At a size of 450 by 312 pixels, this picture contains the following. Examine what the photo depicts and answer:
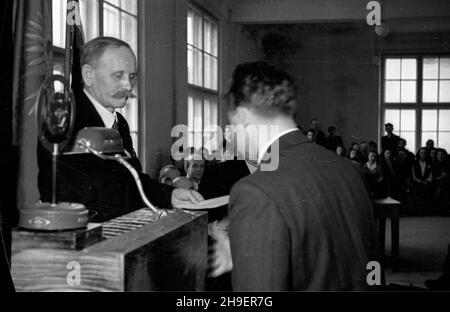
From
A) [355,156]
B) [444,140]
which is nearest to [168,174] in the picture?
[355,156]

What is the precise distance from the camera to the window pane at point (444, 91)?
1398 mm

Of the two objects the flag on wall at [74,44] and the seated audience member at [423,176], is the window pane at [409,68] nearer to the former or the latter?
the seated audience member at [423,176]

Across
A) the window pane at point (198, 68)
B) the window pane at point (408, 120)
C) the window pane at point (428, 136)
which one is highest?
the window pane at point (198, 68)

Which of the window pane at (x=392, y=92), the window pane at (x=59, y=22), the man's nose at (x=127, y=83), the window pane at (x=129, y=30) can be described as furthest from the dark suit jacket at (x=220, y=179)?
the window pane at (x=59, y=22)

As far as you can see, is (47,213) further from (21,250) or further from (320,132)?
(320,132)

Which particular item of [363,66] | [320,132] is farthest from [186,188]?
[363,66]

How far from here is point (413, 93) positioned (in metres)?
1.48

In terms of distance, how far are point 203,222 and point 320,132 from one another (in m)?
0.41

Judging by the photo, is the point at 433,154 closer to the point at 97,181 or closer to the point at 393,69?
the point at 393,69

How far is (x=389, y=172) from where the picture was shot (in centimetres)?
154

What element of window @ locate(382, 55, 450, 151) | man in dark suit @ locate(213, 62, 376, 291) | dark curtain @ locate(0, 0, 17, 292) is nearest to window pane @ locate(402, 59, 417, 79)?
window @ locate(382, 55, 450, 151)

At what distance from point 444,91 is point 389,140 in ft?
0.72

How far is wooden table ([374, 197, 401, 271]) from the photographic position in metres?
1.45

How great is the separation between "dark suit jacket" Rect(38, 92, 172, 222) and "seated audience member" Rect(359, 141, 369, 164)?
1.85 ft
